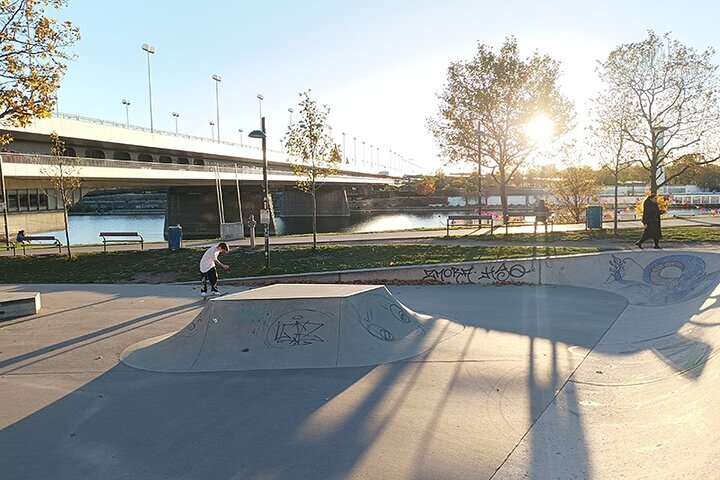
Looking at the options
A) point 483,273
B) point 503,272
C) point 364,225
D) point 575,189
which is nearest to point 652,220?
point 503,272

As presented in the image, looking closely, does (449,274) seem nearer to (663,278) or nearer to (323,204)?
(663,278)

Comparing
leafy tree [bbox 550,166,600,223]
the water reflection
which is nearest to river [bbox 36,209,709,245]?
the water reflection

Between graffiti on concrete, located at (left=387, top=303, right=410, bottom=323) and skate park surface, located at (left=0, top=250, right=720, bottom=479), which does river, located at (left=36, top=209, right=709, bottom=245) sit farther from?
skate park surface, located at (left=0, top=250, right=720, bottom=479)

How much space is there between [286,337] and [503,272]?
7.23 metres

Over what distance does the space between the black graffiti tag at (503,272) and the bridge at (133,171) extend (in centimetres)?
2205

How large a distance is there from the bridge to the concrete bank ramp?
73.4ft

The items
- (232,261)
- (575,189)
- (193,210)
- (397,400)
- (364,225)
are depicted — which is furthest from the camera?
(364,225)

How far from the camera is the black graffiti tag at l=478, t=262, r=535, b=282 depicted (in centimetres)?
1299

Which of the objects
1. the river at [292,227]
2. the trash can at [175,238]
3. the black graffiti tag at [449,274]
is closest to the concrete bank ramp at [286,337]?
the black graffiti tag at [449,274]

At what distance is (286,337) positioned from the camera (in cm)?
734

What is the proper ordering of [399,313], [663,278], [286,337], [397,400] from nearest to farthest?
[397,400] → [286,337] → [399,313] → [663,278]

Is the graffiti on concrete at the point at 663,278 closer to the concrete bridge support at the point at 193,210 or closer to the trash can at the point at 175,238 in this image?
the trash can at the point at 175,238

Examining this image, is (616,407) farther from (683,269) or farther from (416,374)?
(683,269)

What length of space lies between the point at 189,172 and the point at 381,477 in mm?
42762
